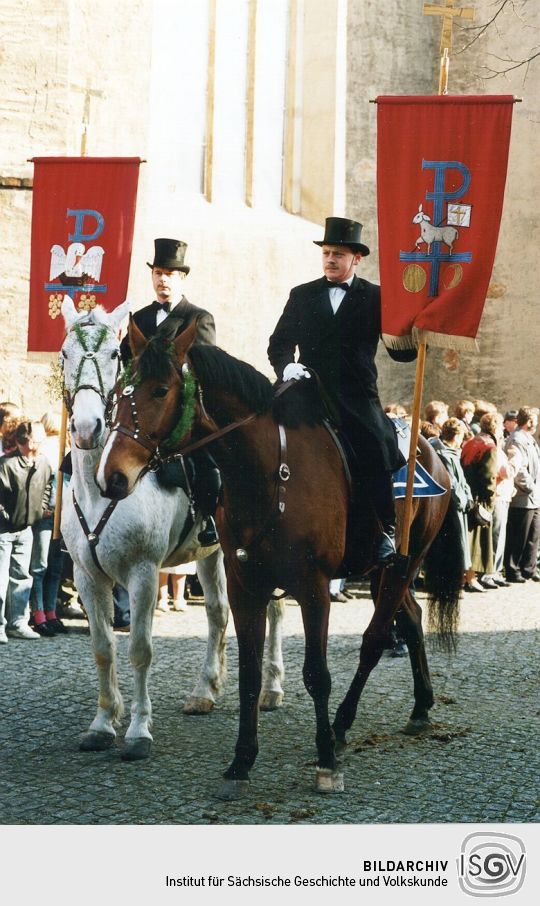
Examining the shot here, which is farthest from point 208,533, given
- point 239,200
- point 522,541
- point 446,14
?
point 239,200

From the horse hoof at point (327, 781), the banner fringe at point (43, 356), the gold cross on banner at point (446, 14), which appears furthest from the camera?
the banner fringe at point (43, 356)

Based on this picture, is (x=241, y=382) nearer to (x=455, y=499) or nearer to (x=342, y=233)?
(x=342, y=233)

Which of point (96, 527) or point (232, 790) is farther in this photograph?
point (96, 527)

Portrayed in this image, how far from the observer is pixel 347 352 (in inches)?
255

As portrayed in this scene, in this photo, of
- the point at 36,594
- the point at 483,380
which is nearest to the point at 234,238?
the point at 483,380

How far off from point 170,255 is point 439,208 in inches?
62.9

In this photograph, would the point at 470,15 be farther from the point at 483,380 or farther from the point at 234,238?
the point at 483,380

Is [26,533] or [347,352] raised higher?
[347,352]

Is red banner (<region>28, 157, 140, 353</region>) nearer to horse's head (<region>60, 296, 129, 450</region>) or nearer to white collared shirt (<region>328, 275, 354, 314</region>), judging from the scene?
horse's head (<region>60, 296, 129, 450</region>)

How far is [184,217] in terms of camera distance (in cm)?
1670

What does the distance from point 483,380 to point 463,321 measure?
1389cm

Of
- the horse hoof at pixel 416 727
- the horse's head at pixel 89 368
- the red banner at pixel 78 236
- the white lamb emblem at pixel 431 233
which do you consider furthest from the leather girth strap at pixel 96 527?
the white lamb emblem at pixel 431 233

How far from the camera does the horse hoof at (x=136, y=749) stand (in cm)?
650

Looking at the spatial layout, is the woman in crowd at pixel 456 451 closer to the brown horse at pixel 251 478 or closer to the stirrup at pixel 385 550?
the stirrup at pixel 385 550
